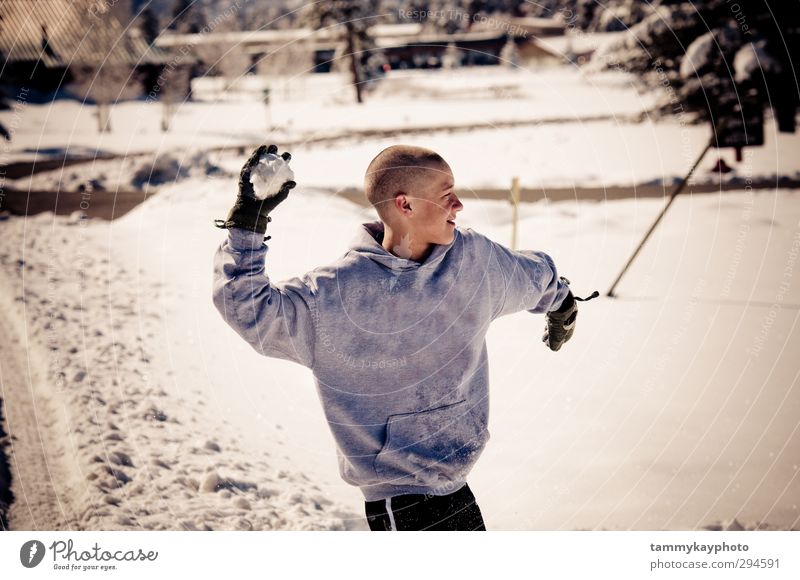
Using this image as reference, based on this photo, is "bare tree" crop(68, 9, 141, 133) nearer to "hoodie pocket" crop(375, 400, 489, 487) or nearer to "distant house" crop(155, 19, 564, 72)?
"distant house" crop(155, 19, 564, 72)

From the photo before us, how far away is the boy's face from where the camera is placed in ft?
6.26

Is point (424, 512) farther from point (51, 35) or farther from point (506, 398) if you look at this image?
point (51, 35)

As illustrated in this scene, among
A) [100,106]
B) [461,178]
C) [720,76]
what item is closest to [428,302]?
[461,178]

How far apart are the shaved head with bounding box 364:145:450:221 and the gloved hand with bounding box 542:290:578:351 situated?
812 millimetres

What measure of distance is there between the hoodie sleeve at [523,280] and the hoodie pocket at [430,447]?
389 millimetres

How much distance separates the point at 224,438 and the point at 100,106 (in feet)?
36.5

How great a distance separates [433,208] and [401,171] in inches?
5.7

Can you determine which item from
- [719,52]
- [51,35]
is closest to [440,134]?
[719,52]

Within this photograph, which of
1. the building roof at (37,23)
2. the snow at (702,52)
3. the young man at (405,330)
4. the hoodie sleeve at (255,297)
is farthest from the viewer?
the snow at (702,52)

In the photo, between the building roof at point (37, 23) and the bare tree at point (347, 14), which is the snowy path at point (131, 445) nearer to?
the building roof at point (37, 23)

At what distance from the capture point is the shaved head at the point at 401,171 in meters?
1.89

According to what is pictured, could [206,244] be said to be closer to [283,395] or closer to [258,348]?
[283,395]

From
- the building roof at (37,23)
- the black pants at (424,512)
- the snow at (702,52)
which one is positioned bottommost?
the black pants at (424,512)
